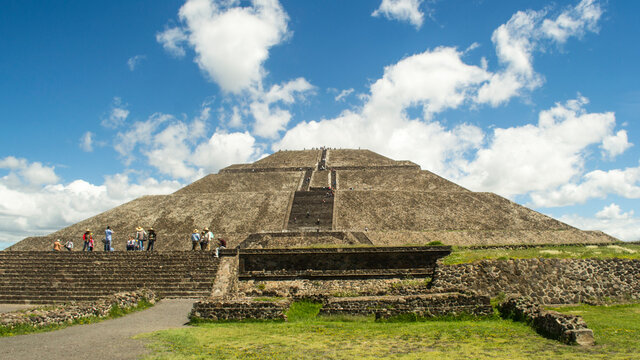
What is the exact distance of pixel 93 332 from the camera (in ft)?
29.8

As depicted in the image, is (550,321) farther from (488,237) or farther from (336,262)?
(488,237)

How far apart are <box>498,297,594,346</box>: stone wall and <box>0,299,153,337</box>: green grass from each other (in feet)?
32.2

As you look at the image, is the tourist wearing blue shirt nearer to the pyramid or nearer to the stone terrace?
the stone terrace

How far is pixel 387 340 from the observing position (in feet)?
24.3

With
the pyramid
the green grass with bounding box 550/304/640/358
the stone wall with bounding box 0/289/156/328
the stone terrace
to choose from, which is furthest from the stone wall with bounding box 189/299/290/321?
the pyramid

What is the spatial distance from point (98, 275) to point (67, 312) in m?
5.78

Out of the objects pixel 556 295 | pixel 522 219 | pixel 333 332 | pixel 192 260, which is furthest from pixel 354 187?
pixel 333 332

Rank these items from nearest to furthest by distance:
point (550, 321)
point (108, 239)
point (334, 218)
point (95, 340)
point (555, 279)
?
point (550, 321) < point (95, 340) < point (555, 279) < point (108, 239) < point (334, 218)

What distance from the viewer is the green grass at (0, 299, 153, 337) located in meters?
9.05

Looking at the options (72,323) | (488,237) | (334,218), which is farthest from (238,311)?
(488,237)

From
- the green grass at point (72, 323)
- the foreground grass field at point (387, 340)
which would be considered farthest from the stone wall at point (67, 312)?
the foreground grass field at point (387, 340)

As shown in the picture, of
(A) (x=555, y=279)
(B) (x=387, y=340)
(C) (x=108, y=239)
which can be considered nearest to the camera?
(B) (x=387, y=340)

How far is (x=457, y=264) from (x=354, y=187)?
104ft

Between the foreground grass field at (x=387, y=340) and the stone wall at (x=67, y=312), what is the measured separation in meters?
3.10
